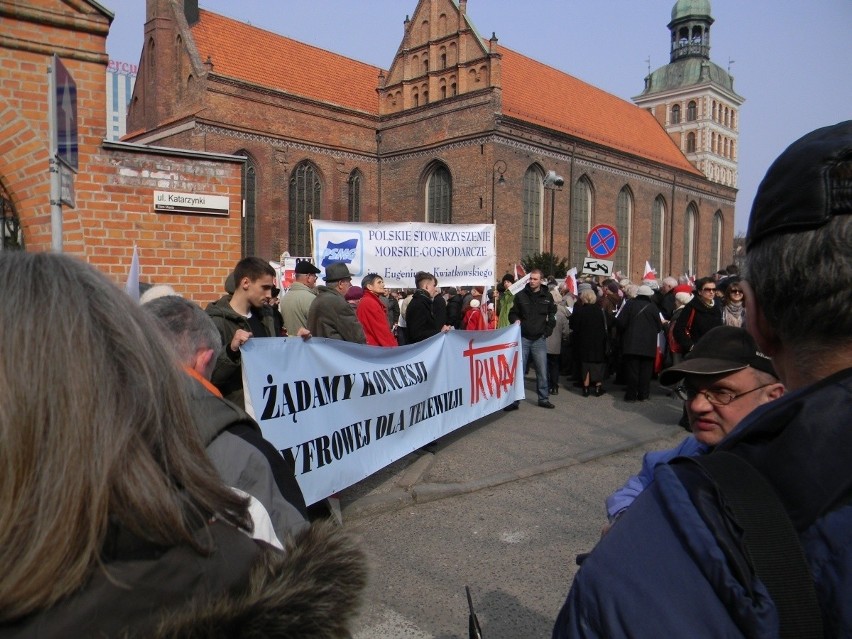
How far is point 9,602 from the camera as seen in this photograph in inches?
33.1

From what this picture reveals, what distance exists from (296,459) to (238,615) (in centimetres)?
356

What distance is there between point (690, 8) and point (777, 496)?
244ft

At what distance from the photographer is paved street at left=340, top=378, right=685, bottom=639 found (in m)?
3.62

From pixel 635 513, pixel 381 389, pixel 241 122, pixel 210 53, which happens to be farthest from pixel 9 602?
pixel 210 53

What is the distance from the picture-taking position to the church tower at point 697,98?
60.0m

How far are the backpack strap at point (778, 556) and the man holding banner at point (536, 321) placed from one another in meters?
8.91

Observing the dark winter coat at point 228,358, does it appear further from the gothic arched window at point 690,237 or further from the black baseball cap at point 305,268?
the gothic arched window at point 690,237

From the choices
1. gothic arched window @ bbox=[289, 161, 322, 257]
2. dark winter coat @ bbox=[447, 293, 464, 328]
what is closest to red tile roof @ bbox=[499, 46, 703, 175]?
gothic arched window @ bbox=[289, 161, 322, 257]

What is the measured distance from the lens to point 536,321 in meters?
9.73

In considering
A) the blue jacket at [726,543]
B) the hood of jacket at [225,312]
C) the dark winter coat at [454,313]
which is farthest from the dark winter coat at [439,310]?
the blue jacket at [726,543]

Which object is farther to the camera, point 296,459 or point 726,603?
point 296,459

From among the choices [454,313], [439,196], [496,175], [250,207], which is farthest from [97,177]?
[439,196]

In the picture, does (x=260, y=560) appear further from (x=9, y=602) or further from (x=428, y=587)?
(x=428, y=587)

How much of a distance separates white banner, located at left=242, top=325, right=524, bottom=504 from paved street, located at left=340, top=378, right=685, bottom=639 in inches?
12.8
